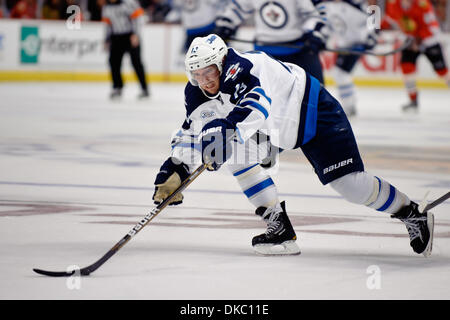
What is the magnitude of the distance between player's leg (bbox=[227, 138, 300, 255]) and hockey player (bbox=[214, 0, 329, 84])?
3.27 m

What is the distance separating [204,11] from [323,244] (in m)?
7.90

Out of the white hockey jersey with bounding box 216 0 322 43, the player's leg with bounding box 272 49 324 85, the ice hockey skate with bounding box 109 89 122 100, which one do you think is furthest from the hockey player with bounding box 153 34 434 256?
the ice hockey skate with bounding box 109 89 122 100

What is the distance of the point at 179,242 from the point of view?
13.3 ft

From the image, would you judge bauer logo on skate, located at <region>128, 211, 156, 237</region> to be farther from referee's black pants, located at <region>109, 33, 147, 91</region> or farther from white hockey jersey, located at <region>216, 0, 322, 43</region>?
referee's black pants, located at <region>109, 33, 147, 91</region>

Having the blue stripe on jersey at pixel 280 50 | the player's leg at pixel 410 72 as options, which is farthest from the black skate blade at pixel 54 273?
the player's leg at pixel 410 72

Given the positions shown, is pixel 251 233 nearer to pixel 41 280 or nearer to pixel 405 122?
pixel 41 280

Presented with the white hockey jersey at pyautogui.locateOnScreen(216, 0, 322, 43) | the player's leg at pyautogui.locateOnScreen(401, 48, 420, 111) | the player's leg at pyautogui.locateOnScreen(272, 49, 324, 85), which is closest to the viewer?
the player's leg at pyautogui.locateOnScreen(272, 49, 324, 85)

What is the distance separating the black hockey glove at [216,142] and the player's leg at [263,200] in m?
0.22

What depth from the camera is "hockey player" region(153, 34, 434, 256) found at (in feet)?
12.4

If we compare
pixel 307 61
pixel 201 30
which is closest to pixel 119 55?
pixel 201 30

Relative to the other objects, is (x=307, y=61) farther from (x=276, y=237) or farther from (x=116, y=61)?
(x=116, y=61)

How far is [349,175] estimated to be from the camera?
12.6 feet

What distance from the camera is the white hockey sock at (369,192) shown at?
152 inches

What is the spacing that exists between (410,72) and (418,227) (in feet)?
25.9
